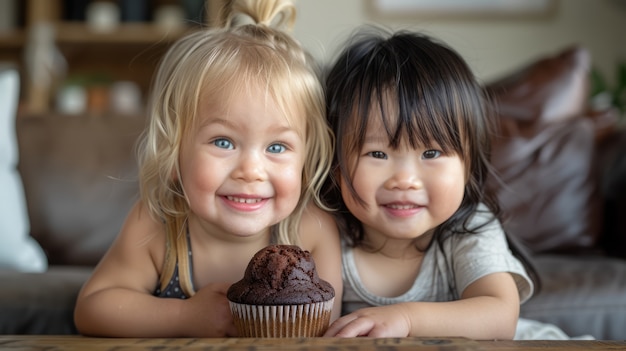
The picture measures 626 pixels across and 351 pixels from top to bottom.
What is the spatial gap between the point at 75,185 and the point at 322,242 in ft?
3.95

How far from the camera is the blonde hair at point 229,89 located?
1.21 metres

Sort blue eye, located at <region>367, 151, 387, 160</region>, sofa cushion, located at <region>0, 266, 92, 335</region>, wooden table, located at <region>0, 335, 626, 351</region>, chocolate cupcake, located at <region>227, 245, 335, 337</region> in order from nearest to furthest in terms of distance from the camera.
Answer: wooden table, located at <region>0, 335, 626, 351</region> < chocolate cupcake, located at <region>227, 245, 335, 337</region> < blue eye, located at <region>367, 151, 387, 160</region> < sofa cushion, located at <region>0, 266, 92, 335</region>

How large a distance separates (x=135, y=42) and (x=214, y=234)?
304 cm

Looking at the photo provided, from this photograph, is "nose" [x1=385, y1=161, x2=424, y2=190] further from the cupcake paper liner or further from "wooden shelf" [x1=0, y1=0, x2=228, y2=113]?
"wooden shelf" [x1=0, y1=0, x2=228, y2=113]

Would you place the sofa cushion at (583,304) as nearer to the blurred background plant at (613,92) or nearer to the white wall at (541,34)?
the blurred background plant at (613,92)

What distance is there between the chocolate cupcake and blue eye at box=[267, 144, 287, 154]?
0.22 m

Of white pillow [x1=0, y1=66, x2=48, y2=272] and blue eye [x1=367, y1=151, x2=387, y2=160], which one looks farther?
white pillow [x1=0, y1=66, x2=48, y2=272]

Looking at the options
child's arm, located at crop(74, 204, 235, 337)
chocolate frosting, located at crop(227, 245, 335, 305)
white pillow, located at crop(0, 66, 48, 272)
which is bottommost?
white pillow, located at crop(0, 66, 48, 272)

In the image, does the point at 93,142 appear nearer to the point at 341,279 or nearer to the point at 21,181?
the point at 21,181

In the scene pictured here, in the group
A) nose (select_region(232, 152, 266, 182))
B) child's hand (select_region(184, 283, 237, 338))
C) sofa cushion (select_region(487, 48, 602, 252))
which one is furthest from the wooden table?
sofa cushion (select_region(487, 48, 602, 252))

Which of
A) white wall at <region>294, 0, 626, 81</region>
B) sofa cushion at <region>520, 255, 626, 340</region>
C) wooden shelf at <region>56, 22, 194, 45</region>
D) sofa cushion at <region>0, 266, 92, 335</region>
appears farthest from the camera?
wooden shelf at <region>56, 22, 194, 45</region>

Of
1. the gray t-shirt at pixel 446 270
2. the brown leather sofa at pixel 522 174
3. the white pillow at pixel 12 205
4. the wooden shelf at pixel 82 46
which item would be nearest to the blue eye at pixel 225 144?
the gray t-shirt at pixel 446 270

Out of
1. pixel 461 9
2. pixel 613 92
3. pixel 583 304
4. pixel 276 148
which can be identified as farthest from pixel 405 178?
pixel 461 9

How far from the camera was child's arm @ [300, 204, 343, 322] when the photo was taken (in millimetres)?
1307
